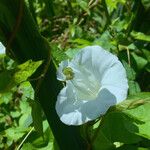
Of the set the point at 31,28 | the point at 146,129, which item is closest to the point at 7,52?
the point at 31,28

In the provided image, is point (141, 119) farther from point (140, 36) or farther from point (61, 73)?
point (140, 36)

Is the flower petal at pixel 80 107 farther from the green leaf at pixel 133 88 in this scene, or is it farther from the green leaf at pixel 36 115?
the green leaf at pixel 133 88

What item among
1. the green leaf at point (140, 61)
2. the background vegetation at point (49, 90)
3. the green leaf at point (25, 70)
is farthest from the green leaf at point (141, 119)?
the green leaf at point (140, 61)

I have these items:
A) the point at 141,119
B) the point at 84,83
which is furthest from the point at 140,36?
the point at 84,83

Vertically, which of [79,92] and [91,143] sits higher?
[79,92]

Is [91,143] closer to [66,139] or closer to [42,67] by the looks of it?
[66,139]

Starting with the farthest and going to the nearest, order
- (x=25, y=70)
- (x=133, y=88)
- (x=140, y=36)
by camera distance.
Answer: (x=140, y=36) → (x=133, y=88) → (x=25, y=70)

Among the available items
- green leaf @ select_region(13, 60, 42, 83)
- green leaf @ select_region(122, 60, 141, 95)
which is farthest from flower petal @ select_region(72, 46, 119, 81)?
green leaf @ select_region(122, 60, 141, 95)

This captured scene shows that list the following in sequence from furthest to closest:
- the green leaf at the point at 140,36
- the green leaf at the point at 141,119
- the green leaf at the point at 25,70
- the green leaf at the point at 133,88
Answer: the green leaf at the point at 140,36 < the green leaf at the point at 133,88 < the green leaf at the point at 141,119 < the green leaf at the point at 25,70
